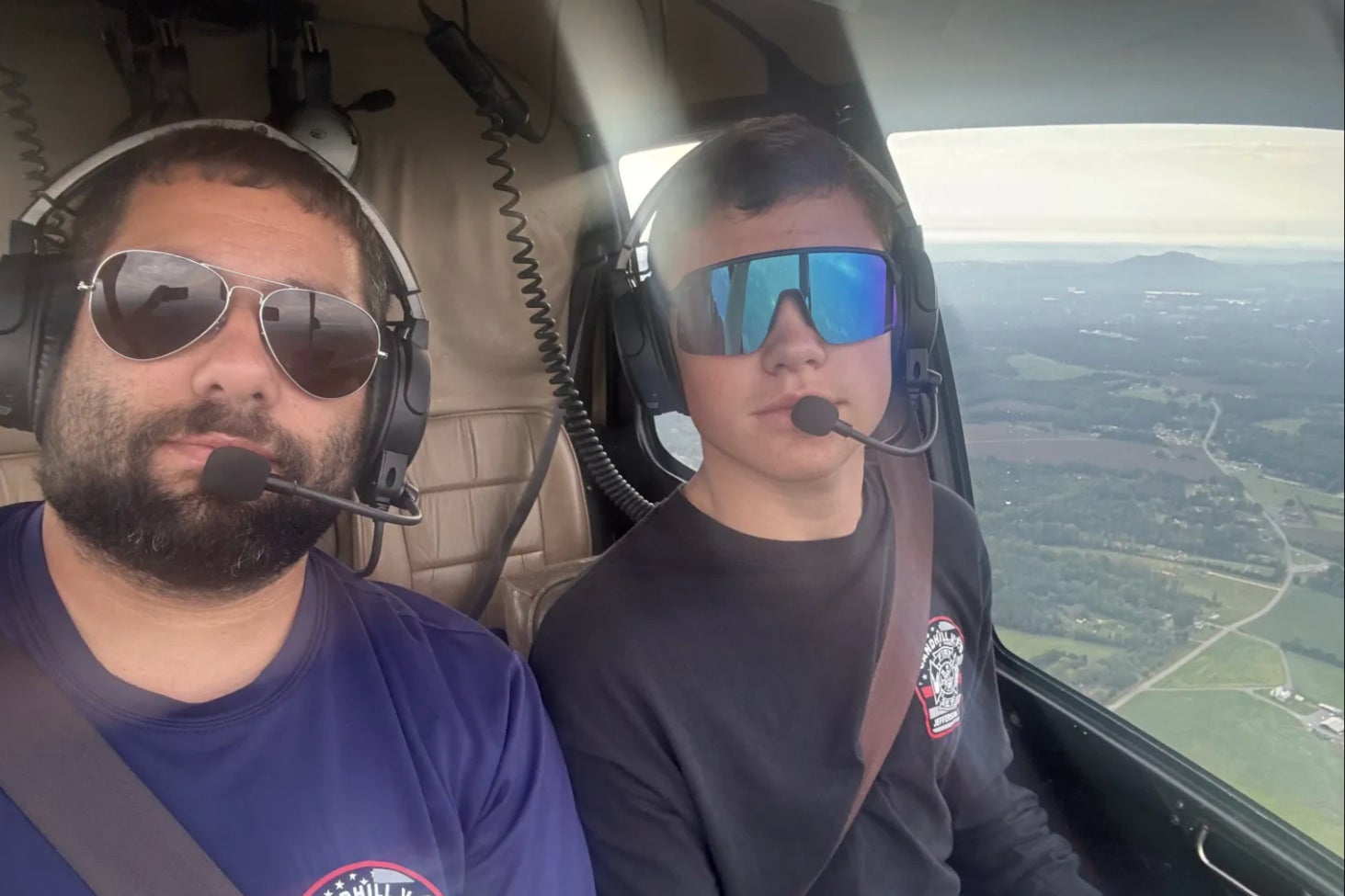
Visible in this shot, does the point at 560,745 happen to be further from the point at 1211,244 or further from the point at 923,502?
the point at 1211,244

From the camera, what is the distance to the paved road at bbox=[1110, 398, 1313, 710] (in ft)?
2.64

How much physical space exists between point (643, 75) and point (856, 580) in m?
1.07

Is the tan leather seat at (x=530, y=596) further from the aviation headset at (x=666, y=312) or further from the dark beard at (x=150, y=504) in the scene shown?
the dark beard at (x=150, y=504)

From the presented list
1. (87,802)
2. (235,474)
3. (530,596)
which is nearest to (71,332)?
(235,474)

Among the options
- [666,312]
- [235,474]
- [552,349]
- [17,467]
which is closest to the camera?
[235,474]

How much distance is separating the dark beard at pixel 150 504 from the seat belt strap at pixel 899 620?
2.36 ft

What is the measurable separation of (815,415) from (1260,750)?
595mm

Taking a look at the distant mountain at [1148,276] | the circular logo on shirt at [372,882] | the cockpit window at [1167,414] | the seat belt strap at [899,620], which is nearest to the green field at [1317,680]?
the cockpit window at [1167,414]

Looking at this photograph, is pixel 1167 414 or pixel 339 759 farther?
pixel 1167 414

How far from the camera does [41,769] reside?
32.4 inches

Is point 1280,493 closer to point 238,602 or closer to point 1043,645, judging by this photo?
point 1043,645

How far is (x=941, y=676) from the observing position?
1.23 metres

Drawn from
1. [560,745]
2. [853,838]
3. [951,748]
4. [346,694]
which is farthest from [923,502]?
[346,694]

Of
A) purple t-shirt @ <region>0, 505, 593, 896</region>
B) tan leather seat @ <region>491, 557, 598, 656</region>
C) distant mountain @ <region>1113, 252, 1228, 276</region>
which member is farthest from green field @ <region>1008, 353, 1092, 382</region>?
purple t-shirt @ <region>0, 505, 593, 896</region>
